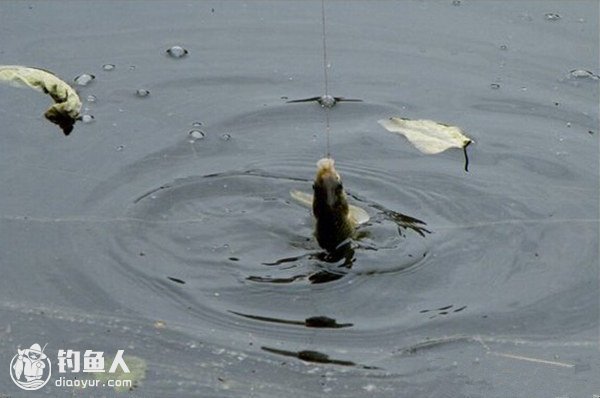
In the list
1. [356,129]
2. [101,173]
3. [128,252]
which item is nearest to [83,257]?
[128,252]

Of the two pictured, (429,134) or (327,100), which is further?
(327,100)

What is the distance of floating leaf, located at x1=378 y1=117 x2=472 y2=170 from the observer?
4.98m

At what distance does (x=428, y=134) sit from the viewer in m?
5.05

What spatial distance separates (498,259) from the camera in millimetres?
4375

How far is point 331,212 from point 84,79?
1.71 metres

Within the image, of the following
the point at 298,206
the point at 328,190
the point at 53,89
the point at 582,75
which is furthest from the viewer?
the point at 582,75

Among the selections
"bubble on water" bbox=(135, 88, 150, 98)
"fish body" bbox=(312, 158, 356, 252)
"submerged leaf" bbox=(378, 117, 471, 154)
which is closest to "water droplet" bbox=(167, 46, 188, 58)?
"bubble on water" bbox=(135, 88, 150, 98)

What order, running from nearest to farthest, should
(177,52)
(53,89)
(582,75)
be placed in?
(53,89) < (582,75) < (177,52)

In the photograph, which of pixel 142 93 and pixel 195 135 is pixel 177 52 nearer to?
pixel 142 93

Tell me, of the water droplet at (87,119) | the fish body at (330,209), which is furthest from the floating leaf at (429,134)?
the water droplet at (87,119)

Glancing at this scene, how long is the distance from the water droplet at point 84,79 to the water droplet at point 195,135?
0.67 m

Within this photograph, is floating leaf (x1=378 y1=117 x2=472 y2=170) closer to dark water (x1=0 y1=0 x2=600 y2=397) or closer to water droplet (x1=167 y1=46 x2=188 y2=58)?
dark water (x1=0 y1=0 x2=600 y2=397)

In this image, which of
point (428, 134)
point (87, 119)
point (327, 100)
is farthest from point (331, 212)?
point (87, 119)

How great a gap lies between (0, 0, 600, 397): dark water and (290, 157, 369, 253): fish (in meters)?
0.08
